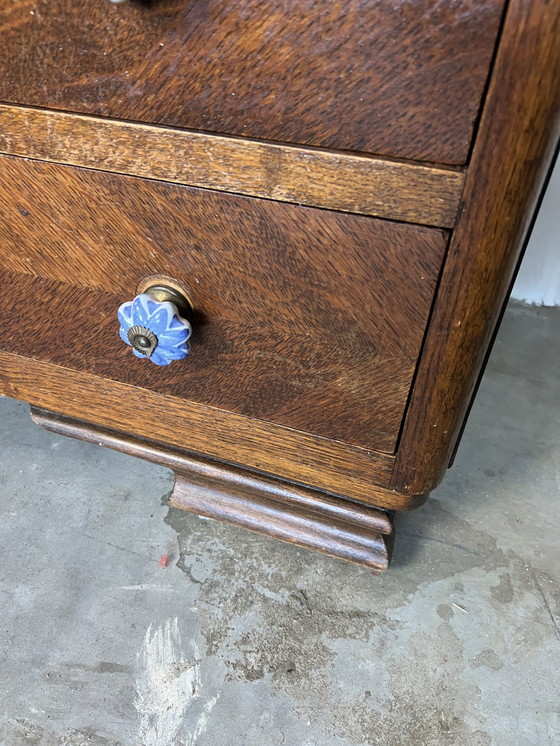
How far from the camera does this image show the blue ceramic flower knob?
1.36 feet

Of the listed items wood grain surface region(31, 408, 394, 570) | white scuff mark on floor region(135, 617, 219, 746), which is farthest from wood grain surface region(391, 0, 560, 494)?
white scuff mark on floor region(135, 617, 219, 746)

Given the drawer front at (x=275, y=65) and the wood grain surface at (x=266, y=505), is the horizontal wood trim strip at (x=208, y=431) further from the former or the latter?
the drawer front at (x=275, y=65)

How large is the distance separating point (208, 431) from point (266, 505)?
0.12m

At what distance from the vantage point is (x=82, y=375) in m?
0.53

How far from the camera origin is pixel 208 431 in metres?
0.52

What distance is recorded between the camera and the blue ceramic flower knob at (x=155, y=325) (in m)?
0.41

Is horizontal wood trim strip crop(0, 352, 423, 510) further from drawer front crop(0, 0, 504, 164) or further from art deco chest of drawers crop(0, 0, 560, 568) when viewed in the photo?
drawer front crop(0, 0, 504, 164)

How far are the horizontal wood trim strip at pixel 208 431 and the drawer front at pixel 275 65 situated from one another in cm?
24

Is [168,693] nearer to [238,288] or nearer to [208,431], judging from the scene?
[208,431]

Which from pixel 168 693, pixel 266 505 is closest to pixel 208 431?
pixel 266 505

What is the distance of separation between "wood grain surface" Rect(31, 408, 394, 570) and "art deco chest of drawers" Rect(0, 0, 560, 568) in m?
0.02

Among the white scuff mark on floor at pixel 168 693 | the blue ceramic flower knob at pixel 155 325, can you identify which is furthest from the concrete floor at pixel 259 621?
the blue ceramic flower knob at pixel 155 325

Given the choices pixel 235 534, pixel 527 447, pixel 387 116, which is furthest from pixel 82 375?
pixel 527 447

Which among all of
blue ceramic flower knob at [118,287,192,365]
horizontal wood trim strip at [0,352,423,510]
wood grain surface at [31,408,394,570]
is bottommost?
wood grain surface at [31,408,394,570]
